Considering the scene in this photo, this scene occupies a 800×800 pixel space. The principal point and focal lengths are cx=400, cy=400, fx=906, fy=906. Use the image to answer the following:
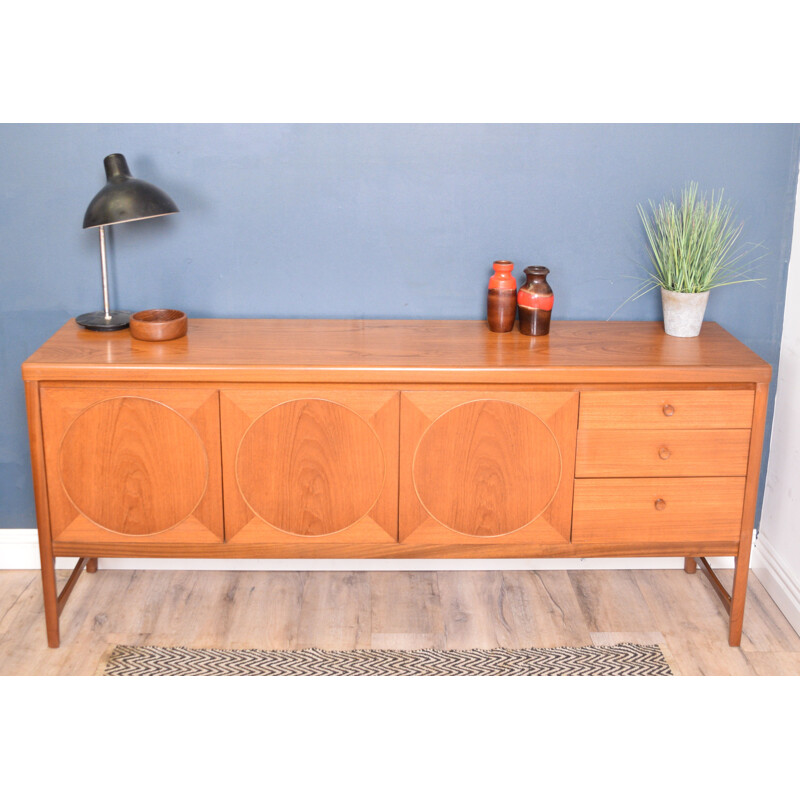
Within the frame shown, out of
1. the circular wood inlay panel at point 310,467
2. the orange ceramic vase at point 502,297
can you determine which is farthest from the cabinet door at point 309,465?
the orange ceramic vase at point 502,297

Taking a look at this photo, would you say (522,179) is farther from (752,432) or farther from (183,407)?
(183,407)

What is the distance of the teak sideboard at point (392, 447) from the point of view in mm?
2316

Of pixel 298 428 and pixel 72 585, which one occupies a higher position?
pixel 298 428

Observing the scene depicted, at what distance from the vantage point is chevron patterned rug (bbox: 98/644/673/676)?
2404 mm

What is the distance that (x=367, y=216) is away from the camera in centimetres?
264

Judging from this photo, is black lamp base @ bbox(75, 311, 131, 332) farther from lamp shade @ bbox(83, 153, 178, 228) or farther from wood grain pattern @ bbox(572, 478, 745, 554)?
wood grain pattern @ bbox(572, 478, 745, 554)

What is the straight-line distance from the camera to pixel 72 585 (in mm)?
2652

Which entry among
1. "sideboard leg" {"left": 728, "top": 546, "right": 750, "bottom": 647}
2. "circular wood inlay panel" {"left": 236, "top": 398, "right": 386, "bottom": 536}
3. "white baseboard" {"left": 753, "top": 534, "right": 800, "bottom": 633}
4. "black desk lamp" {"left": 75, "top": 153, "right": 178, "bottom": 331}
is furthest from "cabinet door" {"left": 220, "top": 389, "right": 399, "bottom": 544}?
"white baseboard" {"left": 753, "top": 534, "right": 800, "bottom": 633}

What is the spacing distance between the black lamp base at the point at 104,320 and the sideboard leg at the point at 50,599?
64 centimetres

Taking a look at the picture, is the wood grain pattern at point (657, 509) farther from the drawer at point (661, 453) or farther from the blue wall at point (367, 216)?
the blue wall at point (367, 216)

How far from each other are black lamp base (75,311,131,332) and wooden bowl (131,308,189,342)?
5 centimetres

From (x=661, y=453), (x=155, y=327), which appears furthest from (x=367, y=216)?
(x=661, y=453)
